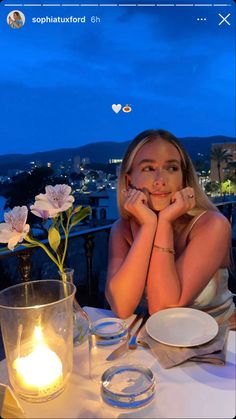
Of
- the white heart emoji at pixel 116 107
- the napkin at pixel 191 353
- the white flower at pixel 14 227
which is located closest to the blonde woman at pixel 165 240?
the napkin at pixel 191 353

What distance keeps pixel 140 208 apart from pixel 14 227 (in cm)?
67

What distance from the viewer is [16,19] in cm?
225

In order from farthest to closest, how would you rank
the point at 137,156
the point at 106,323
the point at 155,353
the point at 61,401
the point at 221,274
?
1. the point at 137,156
2. the point at 221,274
3. the point at 106,323
4. the point at 155,353
5. the point at 61,401

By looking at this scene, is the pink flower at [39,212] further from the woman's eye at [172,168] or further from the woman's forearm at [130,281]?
the woman's eye at [172,168]

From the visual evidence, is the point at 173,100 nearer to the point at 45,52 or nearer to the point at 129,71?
the point at 129,71

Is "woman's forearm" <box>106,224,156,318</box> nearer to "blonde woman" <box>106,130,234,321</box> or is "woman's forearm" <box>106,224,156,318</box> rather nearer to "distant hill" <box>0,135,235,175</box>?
"blonde woman" <box>106,130,234,321</box>

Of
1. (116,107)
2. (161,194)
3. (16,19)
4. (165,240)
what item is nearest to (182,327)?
(165,240)

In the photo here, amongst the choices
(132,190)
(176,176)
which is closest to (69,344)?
(132,190)

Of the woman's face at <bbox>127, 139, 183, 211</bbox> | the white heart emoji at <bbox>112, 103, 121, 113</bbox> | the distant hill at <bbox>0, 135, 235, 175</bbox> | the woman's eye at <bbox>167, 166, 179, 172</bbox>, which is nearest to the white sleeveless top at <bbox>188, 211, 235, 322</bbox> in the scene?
the woman's face at <bbox>127, 139, 183, 211</bbox>

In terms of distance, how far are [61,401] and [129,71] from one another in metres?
35.8

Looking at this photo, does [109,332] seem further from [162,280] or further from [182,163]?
[182,163]

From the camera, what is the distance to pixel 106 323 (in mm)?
1008

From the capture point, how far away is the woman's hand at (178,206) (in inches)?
53.9

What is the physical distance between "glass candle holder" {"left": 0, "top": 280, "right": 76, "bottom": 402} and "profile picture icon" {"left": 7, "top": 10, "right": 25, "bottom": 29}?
7.06 ft
